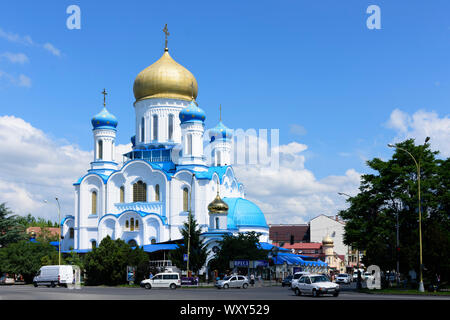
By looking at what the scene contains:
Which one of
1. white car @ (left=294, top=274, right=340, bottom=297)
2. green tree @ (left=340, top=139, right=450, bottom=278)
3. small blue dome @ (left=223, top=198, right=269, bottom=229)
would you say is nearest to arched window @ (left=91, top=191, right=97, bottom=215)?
small blue dome @ (left=223, top=198, right=269, bottom=229)

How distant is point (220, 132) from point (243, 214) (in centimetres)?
1373

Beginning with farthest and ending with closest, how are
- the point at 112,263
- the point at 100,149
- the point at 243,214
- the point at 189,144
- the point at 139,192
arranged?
1. the point at 100,149
2. the point at 139,192
3. the point at 243,214
4. the point at 189,144
5. the point at 112,263

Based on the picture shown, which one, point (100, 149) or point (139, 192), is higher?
point (100, 149)

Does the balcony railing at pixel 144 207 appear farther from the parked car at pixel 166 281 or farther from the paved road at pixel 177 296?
the paved road at pixel 177 296

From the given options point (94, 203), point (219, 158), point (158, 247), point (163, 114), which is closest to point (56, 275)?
point (158, 247)

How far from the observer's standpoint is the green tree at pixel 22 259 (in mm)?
58144

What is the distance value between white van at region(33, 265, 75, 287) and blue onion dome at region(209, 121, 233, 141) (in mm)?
32763

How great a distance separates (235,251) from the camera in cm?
5325

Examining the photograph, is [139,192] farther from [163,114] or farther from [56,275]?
[56,275]

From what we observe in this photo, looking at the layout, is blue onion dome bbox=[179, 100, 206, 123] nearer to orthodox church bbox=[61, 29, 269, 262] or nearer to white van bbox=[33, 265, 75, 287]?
orthodox church bbox=[61, 29, 269, 262]
